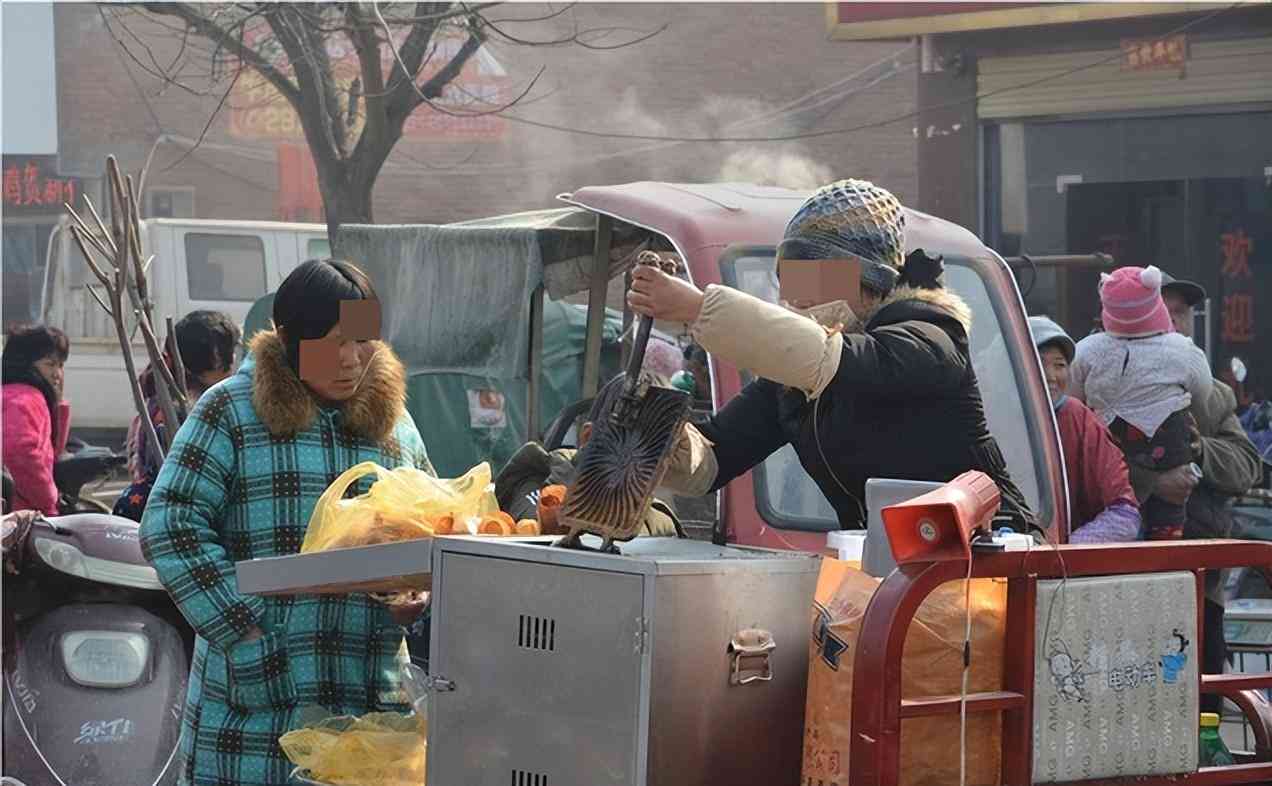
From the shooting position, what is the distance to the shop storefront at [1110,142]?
1417 cm

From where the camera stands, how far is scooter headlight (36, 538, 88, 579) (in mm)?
5734

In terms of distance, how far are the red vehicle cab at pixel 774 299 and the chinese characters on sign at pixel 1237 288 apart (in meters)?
8.85

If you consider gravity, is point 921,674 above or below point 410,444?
below

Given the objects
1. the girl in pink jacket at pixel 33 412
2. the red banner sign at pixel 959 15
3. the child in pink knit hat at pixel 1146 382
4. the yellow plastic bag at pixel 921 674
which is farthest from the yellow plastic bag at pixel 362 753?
the red banner sign at pixel 959 15

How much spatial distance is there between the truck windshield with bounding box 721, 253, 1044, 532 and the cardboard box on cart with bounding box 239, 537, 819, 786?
239 cm

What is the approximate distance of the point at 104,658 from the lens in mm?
5734

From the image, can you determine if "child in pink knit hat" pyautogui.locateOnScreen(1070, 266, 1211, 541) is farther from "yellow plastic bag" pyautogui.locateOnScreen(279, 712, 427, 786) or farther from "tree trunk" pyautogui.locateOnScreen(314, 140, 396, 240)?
"tree trunk" pyautogui.locateOnScreen(314, 140, 396, 240)

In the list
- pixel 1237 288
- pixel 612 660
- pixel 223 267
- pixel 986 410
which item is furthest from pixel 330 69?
pixel 612 660

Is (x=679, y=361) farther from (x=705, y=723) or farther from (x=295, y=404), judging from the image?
(x=705, y=723)

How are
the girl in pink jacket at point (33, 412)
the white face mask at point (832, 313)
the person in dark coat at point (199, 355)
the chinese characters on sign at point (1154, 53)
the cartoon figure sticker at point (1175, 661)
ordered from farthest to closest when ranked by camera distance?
the chinese characters on sign at point (1154, 53) < the girl in pink jacket at point (33, 412) < the person in dark coat at point (199, 355) < the white face mask at point (832, 313) < the cartoon figure sticker at point (1175, 661)

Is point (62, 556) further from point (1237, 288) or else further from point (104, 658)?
point (1237, 288)

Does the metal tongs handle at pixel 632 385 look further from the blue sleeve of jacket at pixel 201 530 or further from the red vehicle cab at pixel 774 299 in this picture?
the red vehicle cab at pixel 774 299

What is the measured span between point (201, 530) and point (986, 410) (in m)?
3.02

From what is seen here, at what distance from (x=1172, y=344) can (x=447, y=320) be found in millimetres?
3060
